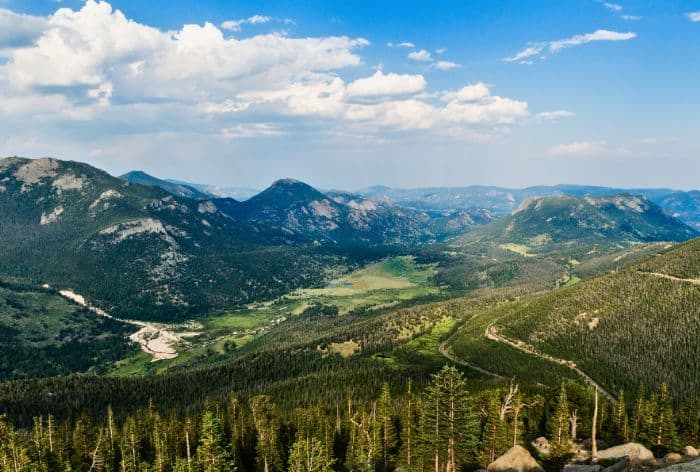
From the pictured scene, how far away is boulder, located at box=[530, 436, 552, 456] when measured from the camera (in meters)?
97.2

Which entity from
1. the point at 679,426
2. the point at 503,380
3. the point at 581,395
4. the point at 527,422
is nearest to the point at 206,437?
the point at 527,422

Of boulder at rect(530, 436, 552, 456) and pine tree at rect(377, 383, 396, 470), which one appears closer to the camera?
boulder at rect(530, 436, 552, 456)

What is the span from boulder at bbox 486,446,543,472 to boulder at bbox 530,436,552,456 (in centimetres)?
1705

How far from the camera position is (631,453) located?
260ft

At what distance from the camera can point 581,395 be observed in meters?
125

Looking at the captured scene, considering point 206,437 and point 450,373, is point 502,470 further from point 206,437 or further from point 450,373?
point 206,437

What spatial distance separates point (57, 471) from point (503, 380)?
494 feet

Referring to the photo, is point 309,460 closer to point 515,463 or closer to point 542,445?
point 515,463

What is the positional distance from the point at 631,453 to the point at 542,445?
25.3m

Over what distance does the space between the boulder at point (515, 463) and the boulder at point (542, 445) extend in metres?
17.1

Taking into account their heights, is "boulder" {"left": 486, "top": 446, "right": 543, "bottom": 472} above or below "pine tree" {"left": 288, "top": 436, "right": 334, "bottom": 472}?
below

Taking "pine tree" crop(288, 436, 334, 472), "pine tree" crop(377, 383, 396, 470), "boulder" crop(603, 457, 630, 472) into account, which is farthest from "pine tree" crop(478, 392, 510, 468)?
"pine tree" crop(288, 436, 334, 472)

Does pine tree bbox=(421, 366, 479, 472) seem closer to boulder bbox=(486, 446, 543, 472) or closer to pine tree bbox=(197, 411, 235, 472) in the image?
boulder bbox=(486, 446, 543, 472)

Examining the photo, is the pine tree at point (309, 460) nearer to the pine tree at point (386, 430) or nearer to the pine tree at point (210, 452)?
the pine tree at point (210, 452)
